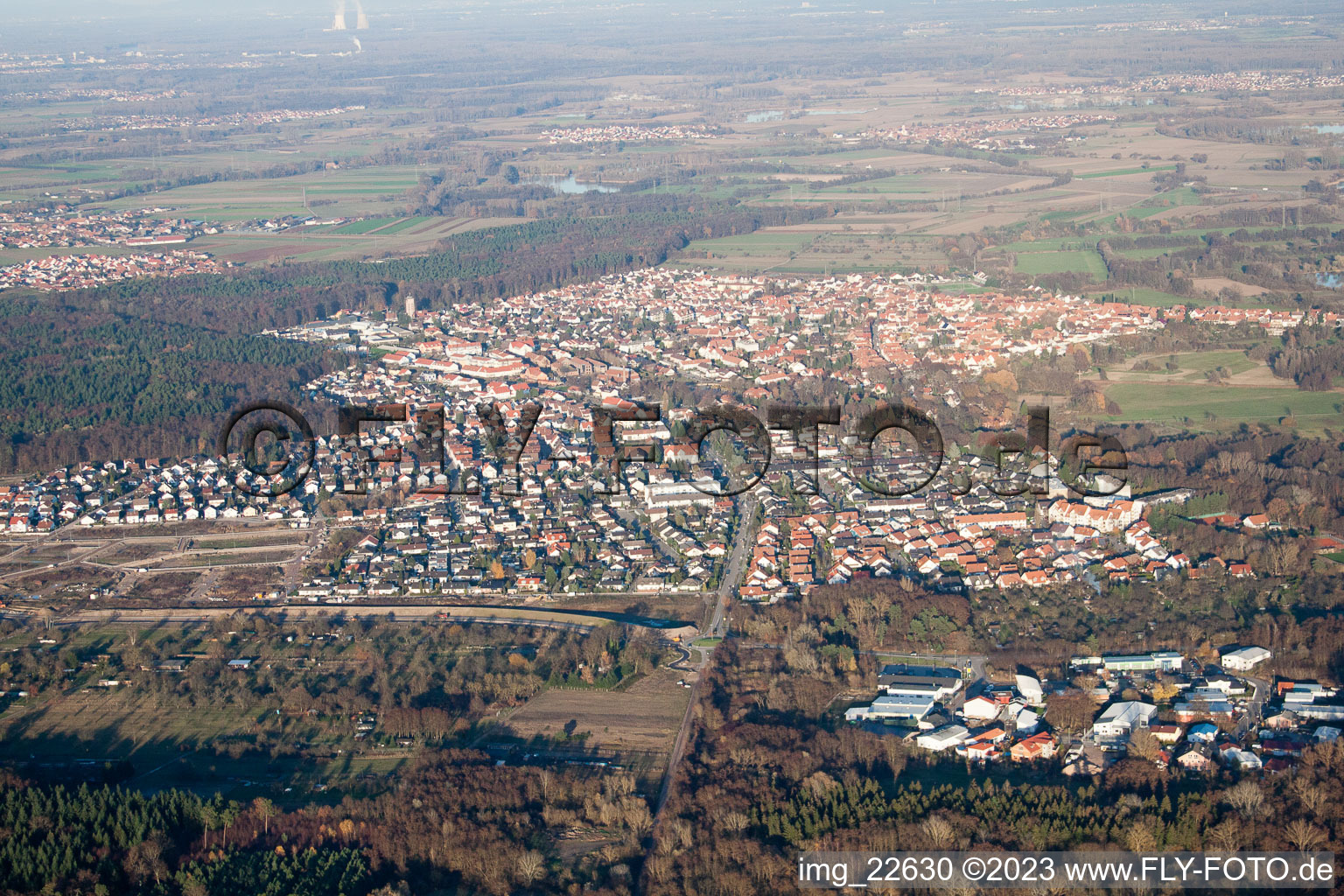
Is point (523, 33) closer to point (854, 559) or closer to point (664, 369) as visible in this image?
point (664, 369)

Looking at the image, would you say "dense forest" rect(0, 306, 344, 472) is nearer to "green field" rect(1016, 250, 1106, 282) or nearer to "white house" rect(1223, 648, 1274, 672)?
"white house" rect(1223, 648, 1274, 672)

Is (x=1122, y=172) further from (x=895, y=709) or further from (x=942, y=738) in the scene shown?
(x=942, y=738)

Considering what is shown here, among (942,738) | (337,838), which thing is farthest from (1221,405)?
(337,838)

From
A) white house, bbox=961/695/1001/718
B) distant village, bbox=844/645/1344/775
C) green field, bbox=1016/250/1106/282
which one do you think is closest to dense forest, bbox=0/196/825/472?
green field, bbox=1016/250/1106/282

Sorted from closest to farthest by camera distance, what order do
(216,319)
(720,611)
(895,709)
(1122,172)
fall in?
(895,709) → (720,611) → (216,319) → (1122,172)

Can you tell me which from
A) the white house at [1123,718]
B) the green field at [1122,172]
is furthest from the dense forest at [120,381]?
the green field at [1122,172]

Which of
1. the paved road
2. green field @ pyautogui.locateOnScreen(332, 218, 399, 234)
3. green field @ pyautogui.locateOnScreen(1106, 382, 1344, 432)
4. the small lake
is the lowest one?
the paved road
